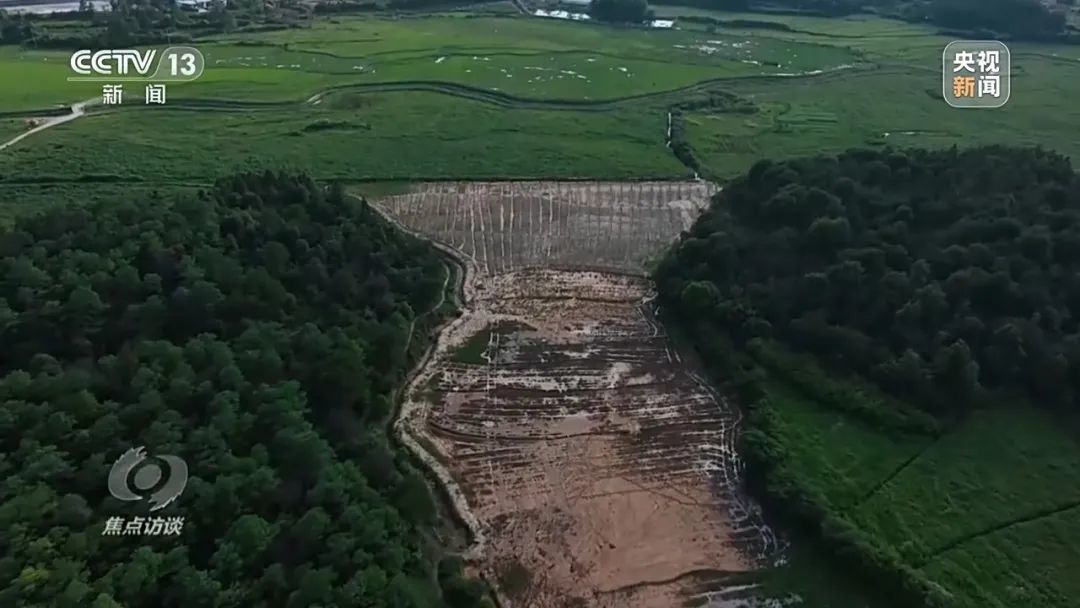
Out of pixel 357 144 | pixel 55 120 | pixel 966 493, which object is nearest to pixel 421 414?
pixel 966 493

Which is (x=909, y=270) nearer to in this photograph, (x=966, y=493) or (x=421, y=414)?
(x=966, y=493)

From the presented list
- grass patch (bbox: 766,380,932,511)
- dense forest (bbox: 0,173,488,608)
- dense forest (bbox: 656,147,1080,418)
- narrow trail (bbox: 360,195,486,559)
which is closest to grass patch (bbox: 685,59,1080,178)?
dense forest (bbox: 656,147,1080,418)

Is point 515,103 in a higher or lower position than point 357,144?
higher

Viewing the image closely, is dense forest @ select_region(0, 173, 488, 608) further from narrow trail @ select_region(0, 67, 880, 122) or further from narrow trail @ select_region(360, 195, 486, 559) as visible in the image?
narrow trail @ select_region(0, 67, 880, 122)

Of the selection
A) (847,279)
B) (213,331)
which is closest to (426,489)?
(213,331)

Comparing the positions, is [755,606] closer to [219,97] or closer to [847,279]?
[847,279]

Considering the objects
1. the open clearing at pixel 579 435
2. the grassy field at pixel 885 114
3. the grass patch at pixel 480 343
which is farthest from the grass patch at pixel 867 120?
the grass patch at pixel 480 343
